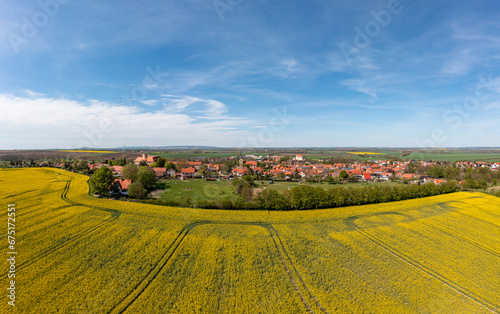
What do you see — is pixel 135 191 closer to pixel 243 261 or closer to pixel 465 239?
pixel 243 261

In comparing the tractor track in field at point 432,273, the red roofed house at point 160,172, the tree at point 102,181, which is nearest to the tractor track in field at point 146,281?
the tractor track in field at point 432,273

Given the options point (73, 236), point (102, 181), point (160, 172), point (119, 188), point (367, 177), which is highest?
point (102, 181)

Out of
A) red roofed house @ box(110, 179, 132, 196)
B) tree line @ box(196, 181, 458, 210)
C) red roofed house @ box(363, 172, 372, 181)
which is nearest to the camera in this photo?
tree line @ box(196, 181, 458, 210)

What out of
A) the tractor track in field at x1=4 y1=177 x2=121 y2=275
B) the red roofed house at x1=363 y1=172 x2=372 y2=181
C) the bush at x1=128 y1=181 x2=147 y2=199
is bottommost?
the red roofed house at x1=363 y1=172 x2=372 y2=181

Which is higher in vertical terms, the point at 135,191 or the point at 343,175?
the point at 135,191

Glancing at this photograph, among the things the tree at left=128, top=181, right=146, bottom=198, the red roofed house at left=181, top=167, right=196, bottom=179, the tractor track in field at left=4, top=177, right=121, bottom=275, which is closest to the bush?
the tree at left=128, top=181, right=146, bottom=198

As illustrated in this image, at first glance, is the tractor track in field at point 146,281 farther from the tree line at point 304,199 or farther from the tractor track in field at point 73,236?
the tree line at point 304,199

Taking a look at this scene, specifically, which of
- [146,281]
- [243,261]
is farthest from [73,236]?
[243,261]

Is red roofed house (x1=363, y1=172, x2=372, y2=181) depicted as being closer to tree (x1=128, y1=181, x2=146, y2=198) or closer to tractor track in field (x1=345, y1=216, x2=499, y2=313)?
tractor track in field (x1=345, y1=216, x2=499, y2=313)

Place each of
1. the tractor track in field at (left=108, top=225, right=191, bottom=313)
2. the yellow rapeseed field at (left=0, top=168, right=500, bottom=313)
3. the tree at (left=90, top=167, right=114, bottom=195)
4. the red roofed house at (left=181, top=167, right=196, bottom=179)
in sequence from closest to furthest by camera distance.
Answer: the tractor track in field at (left=108, top=225, right=191, bottom=313) → the yellow rapeseed field at (left=0, top=168, right=500, bottom=313) → the tree at (left=90, top=167, right=114, bottom=195) → the red roofed house at (left=181, top=167, right=196, bottom=179)
